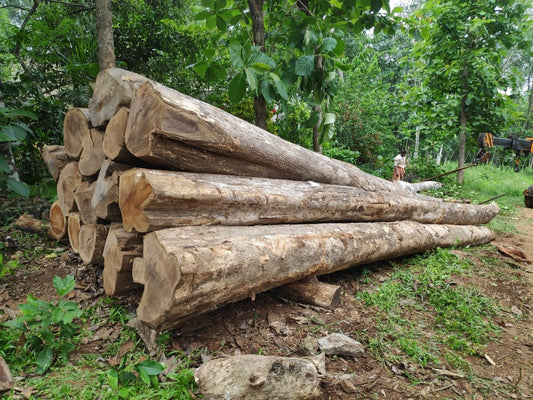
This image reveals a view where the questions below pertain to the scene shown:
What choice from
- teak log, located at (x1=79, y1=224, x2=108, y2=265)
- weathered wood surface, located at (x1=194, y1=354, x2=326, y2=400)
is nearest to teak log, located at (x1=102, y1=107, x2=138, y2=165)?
teak log, located at (x1=79, y1=224, x2=108, y2=265)

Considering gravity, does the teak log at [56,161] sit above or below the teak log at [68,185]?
above

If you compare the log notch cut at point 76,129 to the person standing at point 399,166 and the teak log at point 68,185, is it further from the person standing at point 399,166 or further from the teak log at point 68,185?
the person standing at point 399,166

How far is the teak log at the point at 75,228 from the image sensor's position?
109 inches

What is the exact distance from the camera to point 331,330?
2.25 metres

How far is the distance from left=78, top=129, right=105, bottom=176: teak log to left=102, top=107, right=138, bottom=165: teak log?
0.81ft

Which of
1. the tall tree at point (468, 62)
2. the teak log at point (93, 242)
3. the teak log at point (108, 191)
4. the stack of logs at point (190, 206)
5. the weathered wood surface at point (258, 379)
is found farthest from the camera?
the tall tree at point (468, 62)

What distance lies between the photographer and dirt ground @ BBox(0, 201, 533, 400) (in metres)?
1.82

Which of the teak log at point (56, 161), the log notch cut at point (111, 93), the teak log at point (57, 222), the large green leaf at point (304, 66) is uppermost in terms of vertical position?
the large green leaf at point (304, 66)

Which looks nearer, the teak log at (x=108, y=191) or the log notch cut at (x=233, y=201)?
the log notch cut at (x=233, y=201)

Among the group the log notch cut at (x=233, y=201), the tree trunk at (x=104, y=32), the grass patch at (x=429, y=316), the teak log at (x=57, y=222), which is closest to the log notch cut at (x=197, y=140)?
the log notch cut at (x=233, y=201)

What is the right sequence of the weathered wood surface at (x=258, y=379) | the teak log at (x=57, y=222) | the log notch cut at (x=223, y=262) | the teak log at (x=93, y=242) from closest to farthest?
the weathered wood surface at (x=258, y=379), the log notch cut at (x=223, y=262), the teak log at (x=93, y=242), the teak log at (x=57, y=222)

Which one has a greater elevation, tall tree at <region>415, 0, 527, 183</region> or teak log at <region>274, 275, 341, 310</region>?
tall tree at <region>415, 0, 527, 183</region>

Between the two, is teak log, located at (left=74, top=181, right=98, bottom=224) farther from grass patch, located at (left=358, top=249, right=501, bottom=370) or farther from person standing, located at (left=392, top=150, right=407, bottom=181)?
person standing, located at (left=392, top=150, right=407, bottom=181)

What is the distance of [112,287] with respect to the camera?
2.18 m
